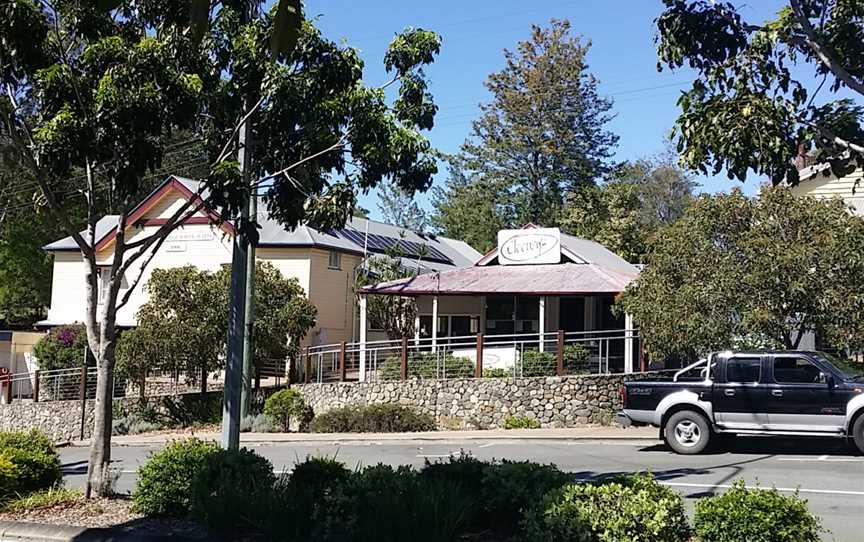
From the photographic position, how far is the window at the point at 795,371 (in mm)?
15875

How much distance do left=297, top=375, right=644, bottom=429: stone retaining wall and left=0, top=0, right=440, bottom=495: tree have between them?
11.9 meters

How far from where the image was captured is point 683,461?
15500 millimetres

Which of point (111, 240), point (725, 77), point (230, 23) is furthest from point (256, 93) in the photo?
point (111, 240)

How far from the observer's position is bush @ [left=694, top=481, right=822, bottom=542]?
645 cm

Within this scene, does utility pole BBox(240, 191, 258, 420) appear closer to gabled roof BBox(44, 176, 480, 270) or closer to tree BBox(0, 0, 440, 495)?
gabled roof BBox(44, 176, 480, 270)

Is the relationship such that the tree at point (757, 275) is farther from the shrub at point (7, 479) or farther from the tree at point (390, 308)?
the tree at point (390, 308)

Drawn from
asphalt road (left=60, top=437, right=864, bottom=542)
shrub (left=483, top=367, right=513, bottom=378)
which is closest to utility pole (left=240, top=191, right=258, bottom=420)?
asphalt road (left=60, top=437, right=864, bottom=542)

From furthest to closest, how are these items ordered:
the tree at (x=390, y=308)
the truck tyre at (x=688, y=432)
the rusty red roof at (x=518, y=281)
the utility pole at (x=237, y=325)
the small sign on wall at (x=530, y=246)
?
the tree at (x=390, y=308), the small sign on wall at (x=530, y=246), the rusty red roof at (x=518, y=281), the truck tyre at (x=688, y=432), the utility pole at (x=237, y=325)

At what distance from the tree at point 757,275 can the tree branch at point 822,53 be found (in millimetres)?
10807

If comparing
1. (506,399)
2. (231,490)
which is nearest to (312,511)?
(231,490)

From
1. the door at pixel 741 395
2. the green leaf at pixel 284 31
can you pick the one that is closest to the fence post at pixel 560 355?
the door at pixel 741 395

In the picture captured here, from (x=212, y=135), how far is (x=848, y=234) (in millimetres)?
12010

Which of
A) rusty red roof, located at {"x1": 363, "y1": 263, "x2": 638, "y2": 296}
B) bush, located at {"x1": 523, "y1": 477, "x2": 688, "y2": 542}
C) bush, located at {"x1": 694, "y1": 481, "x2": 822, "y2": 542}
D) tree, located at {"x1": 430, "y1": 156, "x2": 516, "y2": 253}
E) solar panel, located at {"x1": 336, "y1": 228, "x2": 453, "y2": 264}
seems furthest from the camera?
tree, located at {"x1": 430, "y1": 156, "x2": 516, "y2": 253}

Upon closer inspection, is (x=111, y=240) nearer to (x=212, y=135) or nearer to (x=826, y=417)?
(x=212, y=135)
